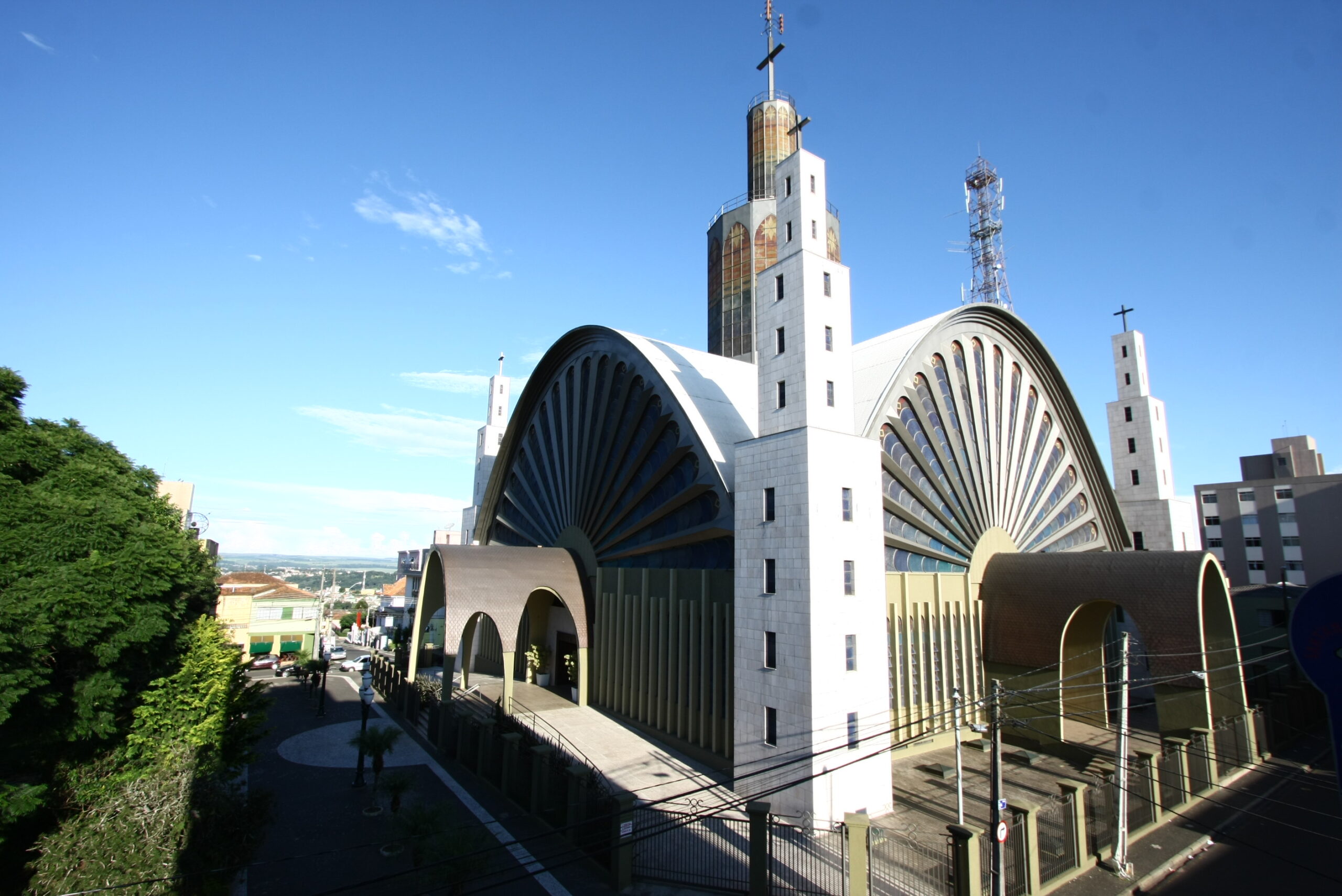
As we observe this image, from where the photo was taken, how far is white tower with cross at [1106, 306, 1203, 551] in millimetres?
37219

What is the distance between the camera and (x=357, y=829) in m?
18.4

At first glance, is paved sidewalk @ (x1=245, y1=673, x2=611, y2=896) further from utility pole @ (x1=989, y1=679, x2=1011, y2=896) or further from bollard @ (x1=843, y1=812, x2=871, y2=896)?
utility pole @ (x1=989, y1=679, x2=1011, y2=896)

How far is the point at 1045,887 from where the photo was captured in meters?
15.0

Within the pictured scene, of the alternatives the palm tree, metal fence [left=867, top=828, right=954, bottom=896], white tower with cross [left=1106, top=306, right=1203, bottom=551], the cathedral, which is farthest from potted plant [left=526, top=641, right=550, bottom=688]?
white tower with cross [left=1106, top=306, right=1203, bottom=551]

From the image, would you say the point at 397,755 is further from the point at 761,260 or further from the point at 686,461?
the point at 761,260

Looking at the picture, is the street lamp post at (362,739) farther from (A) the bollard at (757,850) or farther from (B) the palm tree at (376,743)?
(A) the bollard at (757,850)

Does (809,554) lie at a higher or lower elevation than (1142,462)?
lower

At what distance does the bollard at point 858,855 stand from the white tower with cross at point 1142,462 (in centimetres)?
3161

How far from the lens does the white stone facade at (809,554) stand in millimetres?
17500

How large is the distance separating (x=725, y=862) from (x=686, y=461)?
13.6m

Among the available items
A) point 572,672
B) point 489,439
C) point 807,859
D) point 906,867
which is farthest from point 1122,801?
point 489,439

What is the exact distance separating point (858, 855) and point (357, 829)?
13184 millimetres

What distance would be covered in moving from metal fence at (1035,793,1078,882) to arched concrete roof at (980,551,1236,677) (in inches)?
353

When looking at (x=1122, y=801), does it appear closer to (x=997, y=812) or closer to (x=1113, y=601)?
(x=997, y=812)
